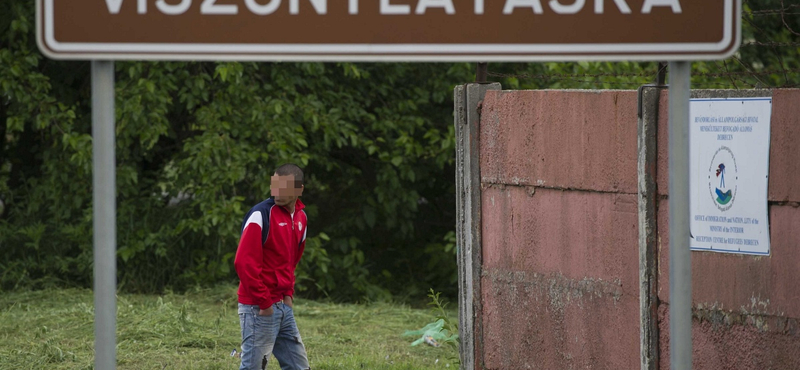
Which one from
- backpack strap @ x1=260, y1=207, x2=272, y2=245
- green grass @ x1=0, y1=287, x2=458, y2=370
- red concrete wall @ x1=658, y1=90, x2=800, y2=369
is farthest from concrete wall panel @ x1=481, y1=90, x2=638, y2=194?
green grass @ x1=0, y1=287, x2=458, y2=370

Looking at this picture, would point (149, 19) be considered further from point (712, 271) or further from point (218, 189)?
point (218, 189)

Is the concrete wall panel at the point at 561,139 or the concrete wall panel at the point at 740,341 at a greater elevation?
the concrete wall panel at the point at 561,139

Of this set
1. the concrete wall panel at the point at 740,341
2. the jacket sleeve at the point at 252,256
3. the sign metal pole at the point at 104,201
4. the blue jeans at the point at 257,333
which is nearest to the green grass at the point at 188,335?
the blue jeans at the point at 257,333

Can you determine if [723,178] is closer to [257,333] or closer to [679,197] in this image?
[679,197]

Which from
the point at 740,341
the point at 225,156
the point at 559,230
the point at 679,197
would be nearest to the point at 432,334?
the point at 559,230

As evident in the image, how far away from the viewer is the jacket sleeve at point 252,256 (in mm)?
4746

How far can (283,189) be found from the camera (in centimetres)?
481

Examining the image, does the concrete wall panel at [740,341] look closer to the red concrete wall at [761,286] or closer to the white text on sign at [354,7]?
the red concrete wall at [761,286]

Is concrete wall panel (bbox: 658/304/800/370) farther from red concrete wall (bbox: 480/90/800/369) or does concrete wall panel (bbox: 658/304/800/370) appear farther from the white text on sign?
the white text on sign

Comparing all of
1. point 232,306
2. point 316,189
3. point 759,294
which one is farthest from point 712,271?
point 316,189

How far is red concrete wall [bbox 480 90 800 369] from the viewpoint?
3883mm

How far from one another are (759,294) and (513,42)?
88.8 inches

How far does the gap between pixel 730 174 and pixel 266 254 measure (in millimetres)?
2287

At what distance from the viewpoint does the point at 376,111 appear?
1038 cm
